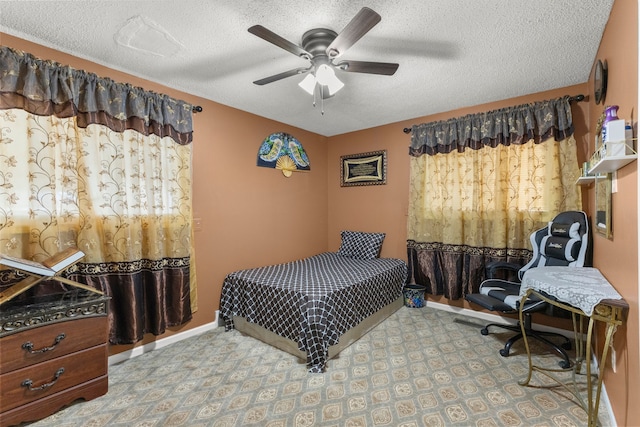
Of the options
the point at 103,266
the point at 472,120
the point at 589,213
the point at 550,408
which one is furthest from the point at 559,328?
the point at 103,266

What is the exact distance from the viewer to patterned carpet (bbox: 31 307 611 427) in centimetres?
169

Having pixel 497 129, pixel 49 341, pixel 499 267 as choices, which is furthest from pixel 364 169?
pixel 49 341

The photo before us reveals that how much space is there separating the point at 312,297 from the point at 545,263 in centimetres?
220

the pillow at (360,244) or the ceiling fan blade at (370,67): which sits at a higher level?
the ceiling fan blade at (370,67)

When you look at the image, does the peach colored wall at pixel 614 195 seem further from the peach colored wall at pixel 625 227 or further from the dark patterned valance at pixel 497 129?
the dark patterned valance at pixel 497 129

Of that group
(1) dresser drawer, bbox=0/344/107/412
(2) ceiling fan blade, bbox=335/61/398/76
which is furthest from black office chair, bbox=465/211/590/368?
(1) dresser drawer, bbox=0/344/107/412

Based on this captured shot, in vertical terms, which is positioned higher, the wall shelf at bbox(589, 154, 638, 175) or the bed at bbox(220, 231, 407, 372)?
the wall shelf at bbox(589, 154, 638, 175)

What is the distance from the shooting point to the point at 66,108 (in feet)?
6.69

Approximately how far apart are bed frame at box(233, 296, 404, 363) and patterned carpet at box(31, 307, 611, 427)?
6cm

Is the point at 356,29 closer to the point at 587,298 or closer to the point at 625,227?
the point at 625,227

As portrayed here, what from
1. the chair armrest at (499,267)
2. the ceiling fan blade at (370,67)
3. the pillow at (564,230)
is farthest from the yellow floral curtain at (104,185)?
the pillow at (564,230)

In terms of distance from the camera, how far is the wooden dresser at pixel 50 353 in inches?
62.1

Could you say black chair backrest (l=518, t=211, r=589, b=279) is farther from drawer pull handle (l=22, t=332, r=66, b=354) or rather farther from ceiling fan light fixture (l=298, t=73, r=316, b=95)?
drawer pull handle (l=22, t=332, r=66, b=354)

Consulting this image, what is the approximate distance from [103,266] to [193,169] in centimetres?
118
